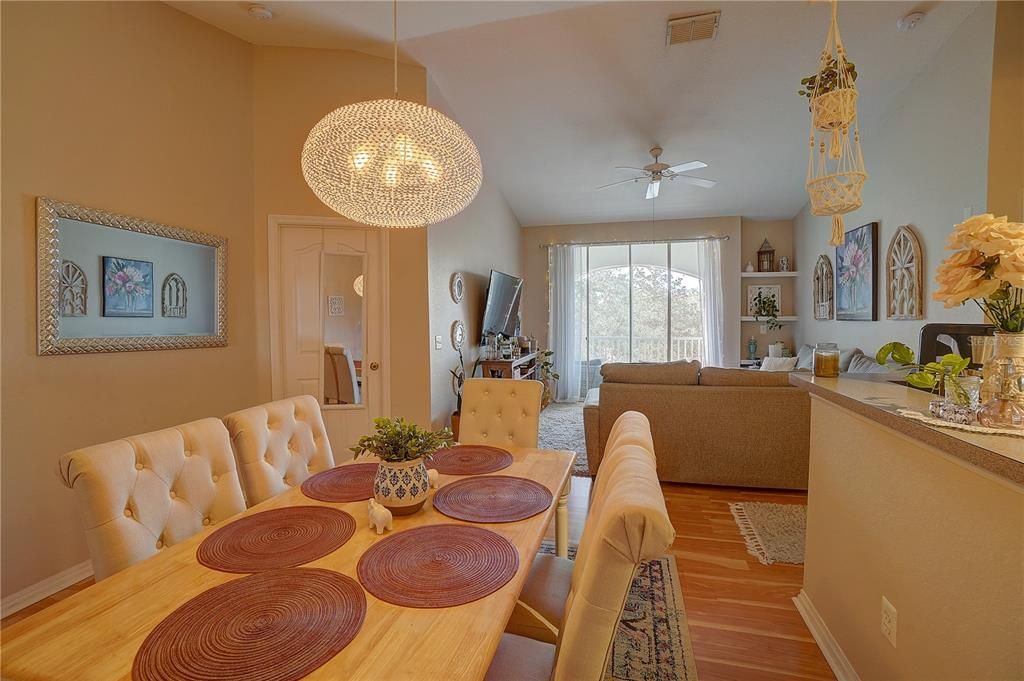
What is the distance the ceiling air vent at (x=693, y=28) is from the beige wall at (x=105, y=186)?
3.02 metres

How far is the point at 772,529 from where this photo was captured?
2760 millimetres

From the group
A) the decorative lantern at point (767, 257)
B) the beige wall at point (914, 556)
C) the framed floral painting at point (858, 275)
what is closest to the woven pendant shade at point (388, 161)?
the beige wall at point (914, 556)

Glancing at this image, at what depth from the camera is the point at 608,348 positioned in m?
7.19

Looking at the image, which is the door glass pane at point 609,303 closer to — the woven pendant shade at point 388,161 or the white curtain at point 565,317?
the white curtain at point 565,317

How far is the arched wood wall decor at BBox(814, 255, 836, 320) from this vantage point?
5.28m

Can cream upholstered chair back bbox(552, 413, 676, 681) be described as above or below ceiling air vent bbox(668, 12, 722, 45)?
below

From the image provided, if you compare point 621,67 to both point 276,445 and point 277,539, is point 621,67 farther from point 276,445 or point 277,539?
point 277,539

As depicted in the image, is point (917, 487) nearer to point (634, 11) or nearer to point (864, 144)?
point (634, 11)

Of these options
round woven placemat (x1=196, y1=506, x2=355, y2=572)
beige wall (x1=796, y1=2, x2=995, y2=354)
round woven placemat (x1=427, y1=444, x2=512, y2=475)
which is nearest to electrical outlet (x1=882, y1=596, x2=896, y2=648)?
round woven placemat (x1=427, y1=444, x2=512, y2=475)

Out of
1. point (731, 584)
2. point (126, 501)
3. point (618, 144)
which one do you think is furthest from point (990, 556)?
point (618, 144)

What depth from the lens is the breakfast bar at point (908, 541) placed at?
3.13 ft

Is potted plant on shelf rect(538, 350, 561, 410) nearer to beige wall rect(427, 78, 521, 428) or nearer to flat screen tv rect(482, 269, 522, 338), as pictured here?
flat screen tv rect(482, 269, 522, 338)

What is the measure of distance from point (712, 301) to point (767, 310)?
30.0 inches

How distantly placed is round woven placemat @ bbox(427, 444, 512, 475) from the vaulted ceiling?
2.54 meters
